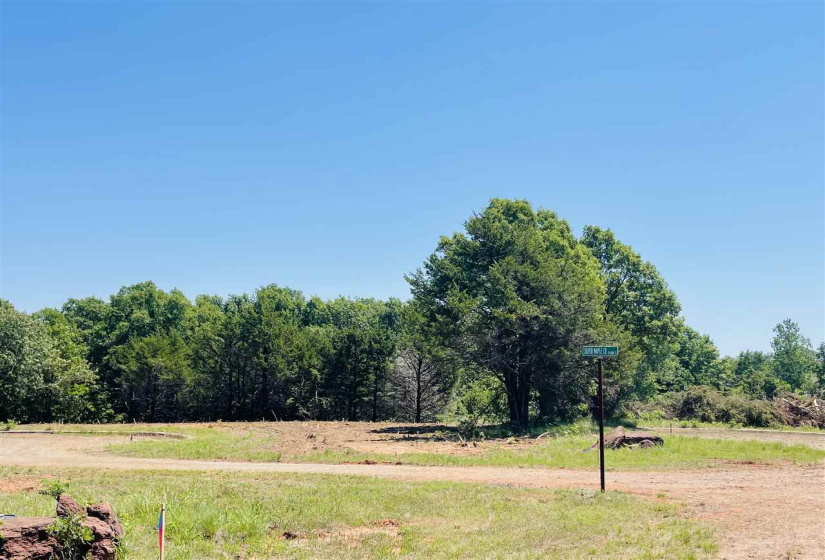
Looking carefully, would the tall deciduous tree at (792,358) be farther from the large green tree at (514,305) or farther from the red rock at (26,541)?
the red rock at (26,541)

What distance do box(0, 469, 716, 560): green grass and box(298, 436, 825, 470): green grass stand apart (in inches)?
305

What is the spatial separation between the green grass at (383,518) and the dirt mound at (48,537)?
0.65 metres

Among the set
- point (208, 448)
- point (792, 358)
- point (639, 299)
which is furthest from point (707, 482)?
point (792, 358)

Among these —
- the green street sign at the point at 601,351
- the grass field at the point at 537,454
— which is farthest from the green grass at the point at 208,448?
the green street sign at the point at 601,351

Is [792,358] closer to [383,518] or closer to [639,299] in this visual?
[639,299]

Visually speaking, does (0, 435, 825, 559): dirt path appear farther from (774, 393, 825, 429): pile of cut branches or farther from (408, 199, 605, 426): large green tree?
(774, 393, 825, 429): pile of cut branches

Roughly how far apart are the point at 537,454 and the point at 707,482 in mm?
9266

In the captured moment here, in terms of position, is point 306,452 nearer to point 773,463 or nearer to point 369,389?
point 773,463

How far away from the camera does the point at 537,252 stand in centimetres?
4241

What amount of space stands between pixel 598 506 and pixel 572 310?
25.6 metres

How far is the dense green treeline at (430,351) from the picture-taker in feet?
135

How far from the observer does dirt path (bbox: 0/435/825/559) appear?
12.3 meters

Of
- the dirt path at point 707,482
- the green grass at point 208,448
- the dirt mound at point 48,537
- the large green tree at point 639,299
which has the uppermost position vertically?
the large green tree at point 639,299

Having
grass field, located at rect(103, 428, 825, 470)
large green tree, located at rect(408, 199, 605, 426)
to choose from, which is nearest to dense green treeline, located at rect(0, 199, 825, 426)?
large green tree, located at rect(408, 199, 605, 426)
